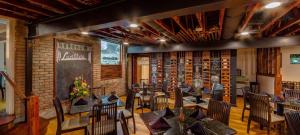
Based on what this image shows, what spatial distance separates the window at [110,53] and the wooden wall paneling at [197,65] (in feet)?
10.8

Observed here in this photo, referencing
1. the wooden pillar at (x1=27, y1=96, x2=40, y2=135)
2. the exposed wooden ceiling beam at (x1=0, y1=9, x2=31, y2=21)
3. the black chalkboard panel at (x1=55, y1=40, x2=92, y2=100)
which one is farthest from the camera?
the black chalkboard panel at (x1=55, y1=40, x2=92, y2=100)

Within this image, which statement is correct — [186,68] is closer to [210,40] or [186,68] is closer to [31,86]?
[210,40]

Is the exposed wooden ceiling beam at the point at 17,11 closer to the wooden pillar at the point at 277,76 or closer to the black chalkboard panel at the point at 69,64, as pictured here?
the black chalkboard panel at the point at 69,64

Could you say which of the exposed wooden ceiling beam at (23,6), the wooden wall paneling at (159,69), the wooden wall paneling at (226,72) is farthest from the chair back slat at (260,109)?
the exposed wooden ceiling beam at (23,6)

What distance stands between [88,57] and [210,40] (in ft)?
14.4

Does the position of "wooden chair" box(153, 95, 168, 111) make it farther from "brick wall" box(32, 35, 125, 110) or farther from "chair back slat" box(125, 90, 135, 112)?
"brick wall" box(32, 35, 125, 110)

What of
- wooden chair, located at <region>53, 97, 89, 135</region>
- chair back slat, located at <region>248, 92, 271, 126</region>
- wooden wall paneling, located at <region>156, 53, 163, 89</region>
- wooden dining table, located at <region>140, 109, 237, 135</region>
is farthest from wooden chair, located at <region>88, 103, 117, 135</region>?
wooden wall paneling, located at <region>156, 53, 163, 89</region>

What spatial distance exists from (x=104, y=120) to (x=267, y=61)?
22.6 ft

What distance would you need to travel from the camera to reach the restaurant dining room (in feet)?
7.97

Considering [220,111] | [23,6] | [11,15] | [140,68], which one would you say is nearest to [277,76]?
[220,111]

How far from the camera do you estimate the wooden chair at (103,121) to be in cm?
269

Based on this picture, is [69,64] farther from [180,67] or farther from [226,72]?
[226,72]

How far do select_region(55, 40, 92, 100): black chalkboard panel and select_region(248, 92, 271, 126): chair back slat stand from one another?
4.82m

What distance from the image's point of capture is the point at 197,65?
683 cm
